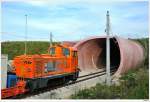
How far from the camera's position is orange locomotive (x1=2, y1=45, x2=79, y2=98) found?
33.6 ft

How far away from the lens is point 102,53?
2097 centimetres

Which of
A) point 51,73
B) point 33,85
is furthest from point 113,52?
point 33,85

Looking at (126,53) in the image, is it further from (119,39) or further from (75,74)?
(75,74)

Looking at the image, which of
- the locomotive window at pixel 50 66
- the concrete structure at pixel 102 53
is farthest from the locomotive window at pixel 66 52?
the concrete structure at pixel 102 53

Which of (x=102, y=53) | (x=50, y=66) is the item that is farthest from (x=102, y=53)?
(x=50, y=66)

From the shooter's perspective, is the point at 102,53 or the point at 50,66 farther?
the point at 102,53

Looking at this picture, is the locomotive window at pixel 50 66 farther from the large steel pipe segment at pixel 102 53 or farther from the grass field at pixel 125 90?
the large steel pipe segment at pixel 102 53

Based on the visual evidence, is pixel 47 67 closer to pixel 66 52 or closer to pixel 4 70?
pixel 66 52

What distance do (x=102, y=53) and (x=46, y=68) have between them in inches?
405

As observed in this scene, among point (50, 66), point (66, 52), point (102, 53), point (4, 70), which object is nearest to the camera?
point (4, 70)

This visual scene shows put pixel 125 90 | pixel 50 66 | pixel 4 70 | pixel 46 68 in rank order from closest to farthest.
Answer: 1. pixel 4 70
2. pixel 125 90
3. pixel 46 68
4. pixel 50 66

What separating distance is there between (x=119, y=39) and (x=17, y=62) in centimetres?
676

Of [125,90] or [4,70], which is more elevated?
[4,70]

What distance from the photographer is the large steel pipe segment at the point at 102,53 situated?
Result: 1520cm
